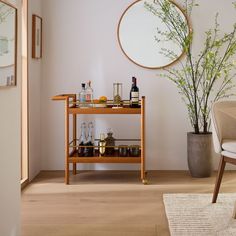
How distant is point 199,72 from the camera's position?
4.55 m

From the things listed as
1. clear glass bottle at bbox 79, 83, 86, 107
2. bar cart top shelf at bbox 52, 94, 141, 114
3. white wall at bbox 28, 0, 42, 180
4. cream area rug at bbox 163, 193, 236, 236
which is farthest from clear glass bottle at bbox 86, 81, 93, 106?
cream area rug at bbox 163, 193, 236, 236

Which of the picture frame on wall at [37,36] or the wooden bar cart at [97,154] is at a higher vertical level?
the picture frame on wall at [37,36]

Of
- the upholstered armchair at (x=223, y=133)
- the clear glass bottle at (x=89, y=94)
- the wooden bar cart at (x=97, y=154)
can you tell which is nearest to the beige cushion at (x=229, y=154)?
the upholstered armchair at (x=223, y=133)

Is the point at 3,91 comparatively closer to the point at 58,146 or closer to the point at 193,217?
the point at 193,217

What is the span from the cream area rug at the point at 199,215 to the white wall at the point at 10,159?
3.31 ft

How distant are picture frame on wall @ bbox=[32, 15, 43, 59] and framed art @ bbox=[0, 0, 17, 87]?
188cm

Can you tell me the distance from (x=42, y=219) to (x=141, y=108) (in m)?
1.43

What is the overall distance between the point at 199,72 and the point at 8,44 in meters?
2.63

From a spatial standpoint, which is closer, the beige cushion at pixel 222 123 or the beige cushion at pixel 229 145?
the beige cushion at pixel 229 145

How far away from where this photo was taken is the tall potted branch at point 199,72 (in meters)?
4.30

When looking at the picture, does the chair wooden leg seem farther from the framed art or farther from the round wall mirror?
the framed art

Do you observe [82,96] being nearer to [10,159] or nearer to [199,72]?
[199,72]

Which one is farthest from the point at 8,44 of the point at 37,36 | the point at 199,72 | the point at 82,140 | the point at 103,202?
the point at 199,72

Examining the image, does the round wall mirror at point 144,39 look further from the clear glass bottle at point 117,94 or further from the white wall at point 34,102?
the white wall at point 34,102
